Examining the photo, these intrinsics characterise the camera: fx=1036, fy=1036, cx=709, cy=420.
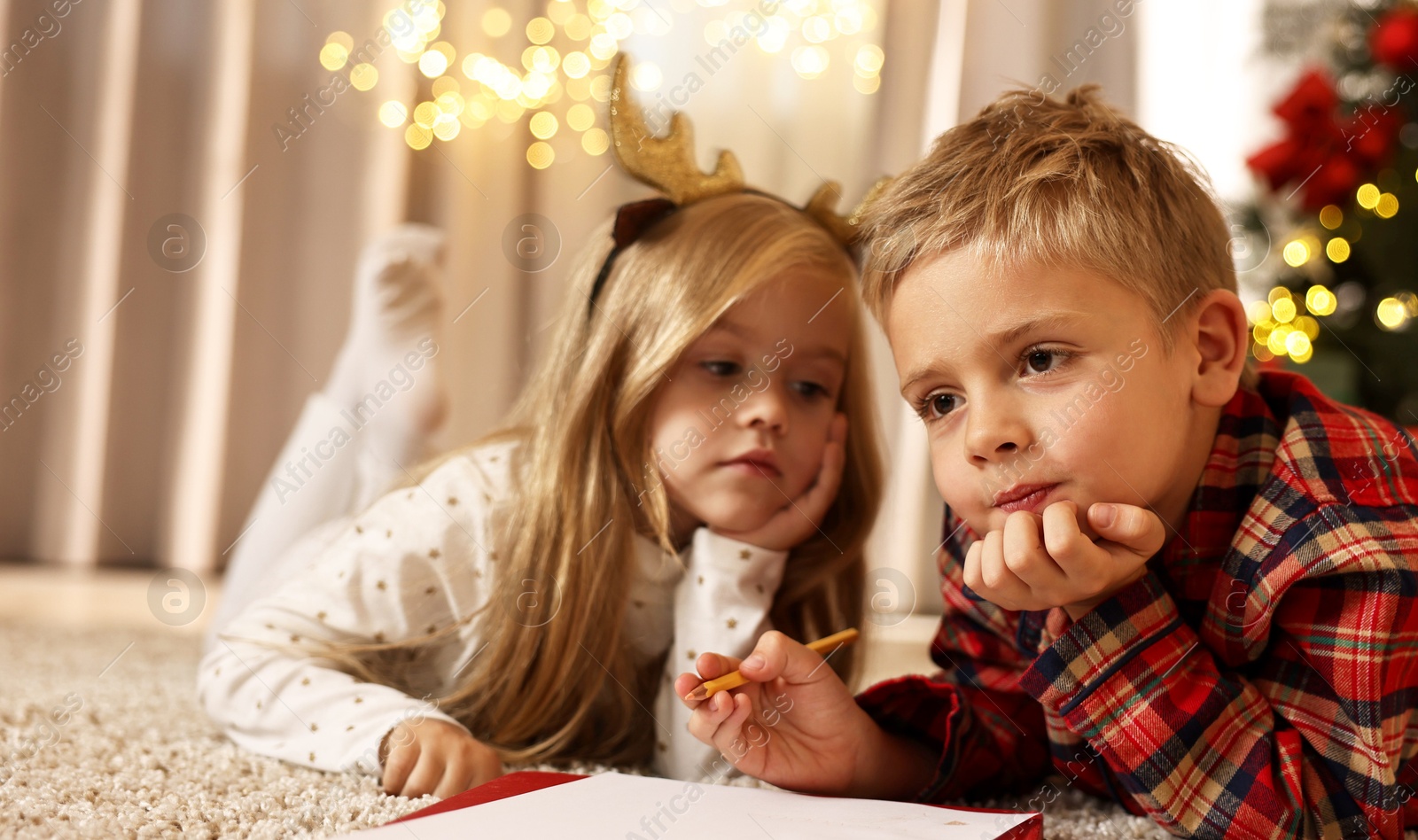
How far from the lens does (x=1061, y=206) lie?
0.65 m

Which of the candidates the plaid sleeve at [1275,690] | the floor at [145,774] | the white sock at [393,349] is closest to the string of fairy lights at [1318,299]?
the floor at [145,774]

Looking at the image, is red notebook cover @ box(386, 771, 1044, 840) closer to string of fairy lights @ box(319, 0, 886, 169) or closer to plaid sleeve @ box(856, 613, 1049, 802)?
plaid sleeve @ box(856, 613, 1049, 802)

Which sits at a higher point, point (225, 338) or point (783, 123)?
point (783, 123)

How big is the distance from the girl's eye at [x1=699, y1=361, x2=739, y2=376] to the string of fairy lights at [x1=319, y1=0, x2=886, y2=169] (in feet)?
4.92

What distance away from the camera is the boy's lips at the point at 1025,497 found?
Answer: 62 centimetres

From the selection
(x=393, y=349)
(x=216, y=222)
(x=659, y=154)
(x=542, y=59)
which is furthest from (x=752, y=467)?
(x=216, y=222)

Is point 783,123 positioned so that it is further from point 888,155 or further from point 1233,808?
point 1233,808

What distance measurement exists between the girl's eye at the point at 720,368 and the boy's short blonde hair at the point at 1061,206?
16 centimetres

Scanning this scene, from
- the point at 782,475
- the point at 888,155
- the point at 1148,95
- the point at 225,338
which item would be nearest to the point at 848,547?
the point at 782,475

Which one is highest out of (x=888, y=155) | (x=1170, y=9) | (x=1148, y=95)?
(x=1170, y=9)

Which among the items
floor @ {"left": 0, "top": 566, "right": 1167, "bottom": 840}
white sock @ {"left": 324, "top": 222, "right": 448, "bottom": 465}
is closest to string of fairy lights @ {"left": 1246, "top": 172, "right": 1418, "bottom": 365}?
floor @ {"left": 0, "top": 566, "right": 1167, "bottom": 840}

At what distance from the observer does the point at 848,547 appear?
935 millimetres

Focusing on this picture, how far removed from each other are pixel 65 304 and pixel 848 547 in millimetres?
A: 2102

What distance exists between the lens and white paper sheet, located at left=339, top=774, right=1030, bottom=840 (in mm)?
496
